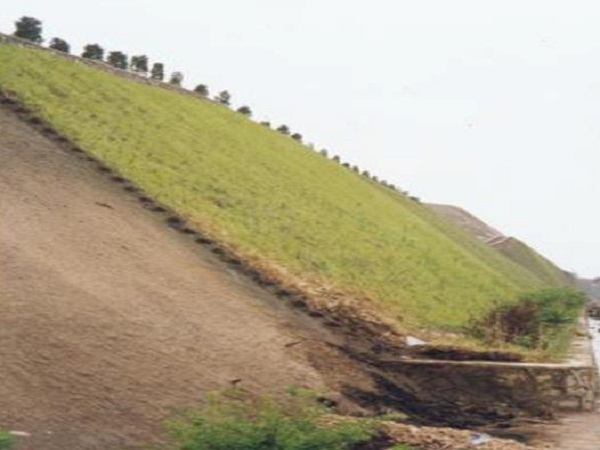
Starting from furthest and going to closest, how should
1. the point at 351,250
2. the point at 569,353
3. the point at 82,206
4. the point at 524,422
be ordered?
the point at 351,250 < the point at 569,353 < the point at 82,206 < the point at 524,422

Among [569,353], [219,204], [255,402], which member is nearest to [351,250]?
[219,204]

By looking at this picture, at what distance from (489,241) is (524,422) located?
55080 millimetres

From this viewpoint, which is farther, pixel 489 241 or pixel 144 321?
pixel 489 241

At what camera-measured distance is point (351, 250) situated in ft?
77.2

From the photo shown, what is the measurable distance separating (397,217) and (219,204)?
47.5 ft

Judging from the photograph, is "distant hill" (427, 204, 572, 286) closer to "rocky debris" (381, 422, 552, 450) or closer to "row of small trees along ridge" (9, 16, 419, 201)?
"row of small trees along ridge" (9, 16, 419, 201)

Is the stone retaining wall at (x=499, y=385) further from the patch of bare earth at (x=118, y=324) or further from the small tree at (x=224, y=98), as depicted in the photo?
the small tree at (x=224, y=98)

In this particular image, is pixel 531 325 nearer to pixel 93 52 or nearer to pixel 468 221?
pixel 93 52

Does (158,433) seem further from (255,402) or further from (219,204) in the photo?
(219,204)

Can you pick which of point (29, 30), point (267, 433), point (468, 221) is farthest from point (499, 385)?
point (468, 221)

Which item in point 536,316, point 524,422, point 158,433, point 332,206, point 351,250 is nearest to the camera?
point 158,433

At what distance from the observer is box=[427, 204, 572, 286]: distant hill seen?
63.8 m

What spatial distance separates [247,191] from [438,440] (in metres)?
14.0

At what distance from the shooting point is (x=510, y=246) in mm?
68125
